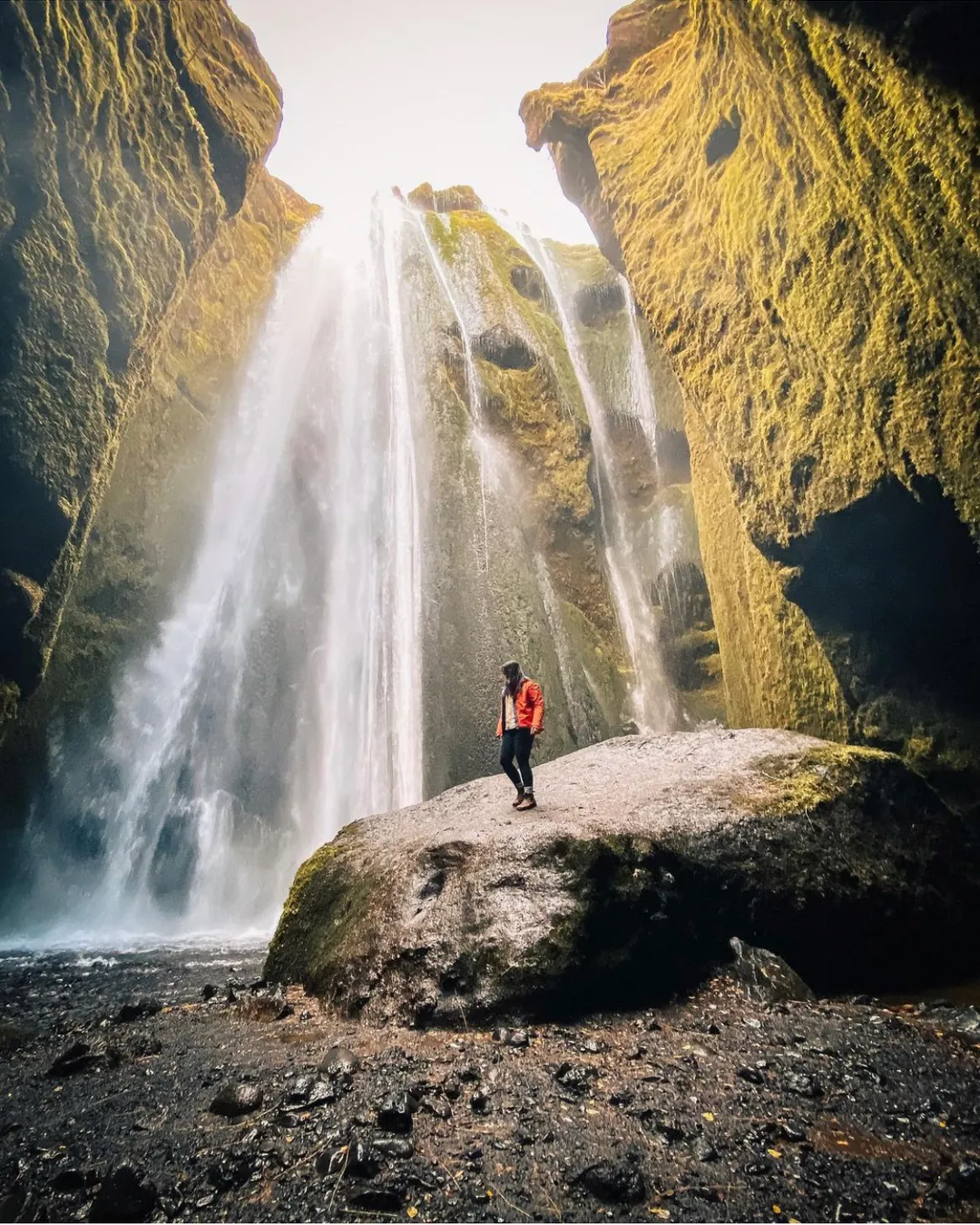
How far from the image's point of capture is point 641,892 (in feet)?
16.5

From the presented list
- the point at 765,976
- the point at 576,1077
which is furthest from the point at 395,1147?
the point at 765,976

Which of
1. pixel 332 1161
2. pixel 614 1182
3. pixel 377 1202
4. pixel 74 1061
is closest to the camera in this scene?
pixel 377 1202

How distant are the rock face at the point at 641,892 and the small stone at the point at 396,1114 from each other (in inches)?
53.4

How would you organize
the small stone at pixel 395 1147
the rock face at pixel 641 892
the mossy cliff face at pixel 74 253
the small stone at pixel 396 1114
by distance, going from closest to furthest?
the small stone at pixel 395 1147
the small stone at pixel 396 1114
the rock face at pixel 641 892
the mossy cliff face at pixel 74 253

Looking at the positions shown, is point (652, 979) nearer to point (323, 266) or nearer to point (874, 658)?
point (874, 658)

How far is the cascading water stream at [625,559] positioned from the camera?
1903cm

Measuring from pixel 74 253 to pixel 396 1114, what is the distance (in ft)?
50.6

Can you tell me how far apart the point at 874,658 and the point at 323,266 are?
31.8 meters

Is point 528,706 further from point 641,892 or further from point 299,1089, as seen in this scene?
point 299,1089

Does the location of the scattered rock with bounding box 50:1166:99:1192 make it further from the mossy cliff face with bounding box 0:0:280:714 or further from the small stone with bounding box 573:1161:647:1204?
the mossy cliff face with bounding box 0:0:280:714

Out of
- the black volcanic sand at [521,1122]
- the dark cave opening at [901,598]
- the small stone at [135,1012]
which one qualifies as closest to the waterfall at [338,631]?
the small stone at [135,1012]

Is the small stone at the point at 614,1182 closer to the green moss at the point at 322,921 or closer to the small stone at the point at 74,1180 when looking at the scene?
the small stone at the point at 74,1180

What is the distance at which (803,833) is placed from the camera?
576cm

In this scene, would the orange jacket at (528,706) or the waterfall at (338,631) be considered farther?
the waterfall at (338,631)
